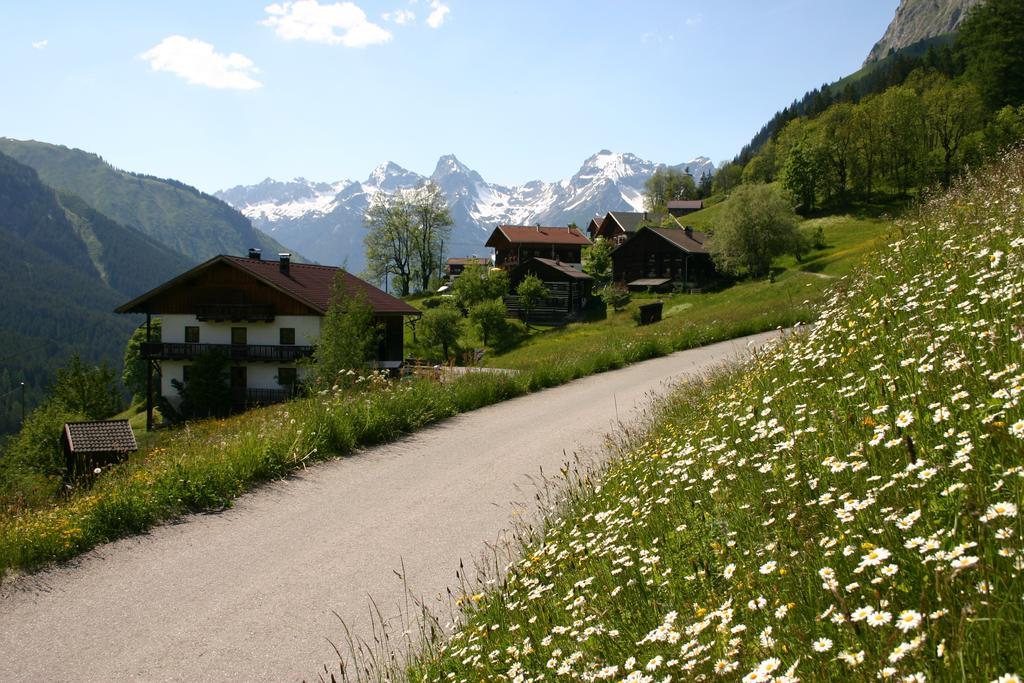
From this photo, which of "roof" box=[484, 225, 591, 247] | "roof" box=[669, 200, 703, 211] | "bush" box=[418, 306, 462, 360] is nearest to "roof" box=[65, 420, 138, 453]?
"bush" box=[418, 306, 462, 360]

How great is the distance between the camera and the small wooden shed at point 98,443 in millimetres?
34562

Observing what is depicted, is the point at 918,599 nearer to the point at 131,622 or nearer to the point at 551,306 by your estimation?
the point at 131,622

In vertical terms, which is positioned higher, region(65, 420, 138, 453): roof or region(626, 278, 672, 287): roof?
region(626, 278, 672, 287): roof

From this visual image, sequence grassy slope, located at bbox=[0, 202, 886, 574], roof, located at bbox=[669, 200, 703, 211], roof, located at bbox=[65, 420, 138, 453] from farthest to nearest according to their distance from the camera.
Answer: roof, located at bbox=[669, 200, 703, 211]
roof, located at bbox=[65, 420, 138, 453]
grassy slope, located at bbox=[0, 202, 886, 574]

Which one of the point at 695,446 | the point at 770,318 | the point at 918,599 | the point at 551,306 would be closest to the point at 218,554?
the point at 695,446

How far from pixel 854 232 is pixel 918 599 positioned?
86885mm

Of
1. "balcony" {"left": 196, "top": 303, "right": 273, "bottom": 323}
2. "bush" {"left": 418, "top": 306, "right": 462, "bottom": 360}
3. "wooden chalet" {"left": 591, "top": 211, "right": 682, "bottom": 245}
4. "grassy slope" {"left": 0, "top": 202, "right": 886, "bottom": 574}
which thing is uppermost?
"wooden chalet" {"left": 591, "top": 211, "right": 682, "bottom": 245}

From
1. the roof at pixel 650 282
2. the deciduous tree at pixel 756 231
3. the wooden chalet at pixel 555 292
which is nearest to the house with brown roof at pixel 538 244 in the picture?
the wooden chalet at pixel 555 292

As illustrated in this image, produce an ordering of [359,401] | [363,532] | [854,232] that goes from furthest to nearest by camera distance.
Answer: [854,232]
[359,401]
[363,532]

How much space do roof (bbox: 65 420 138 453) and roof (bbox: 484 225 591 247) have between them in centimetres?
7490

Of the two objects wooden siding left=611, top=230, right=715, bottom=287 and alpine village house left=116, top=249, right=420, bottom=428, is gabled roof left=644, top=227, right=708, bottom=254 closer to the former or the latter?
wooden siding left=611, top=230, right=715, bottom=287

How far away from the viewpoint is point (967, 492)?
335 centimetres

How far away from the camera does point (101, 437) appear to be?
120ft

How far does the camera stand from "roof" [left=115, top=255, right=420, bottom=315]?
47.7 metres
